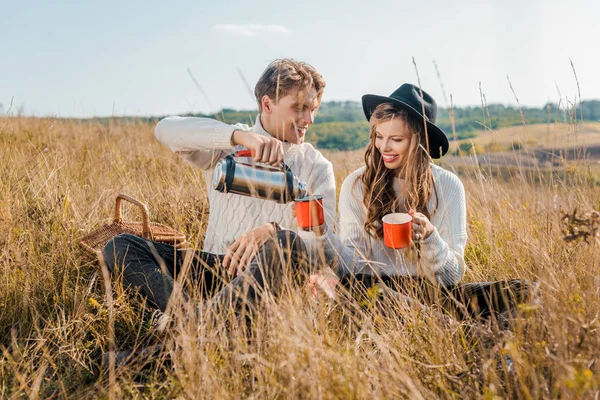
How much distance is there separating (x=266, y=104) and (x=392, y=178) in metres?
0.83

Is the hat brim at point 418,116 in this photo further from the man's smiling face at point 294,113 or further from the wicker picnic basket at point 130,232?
the wicker picnic basket at point 130,232

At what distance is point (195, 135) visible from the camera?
112 inches

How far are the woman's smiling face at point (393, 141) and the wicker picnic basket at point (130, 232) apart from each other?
1.26m

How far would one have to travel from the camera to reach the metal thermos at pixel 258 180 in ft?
7.91

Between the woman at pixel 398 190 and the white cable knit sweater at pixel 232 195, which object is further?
the white cable knit sweater at pixel 232 195

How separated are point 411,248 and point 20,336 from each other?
1.75 meters

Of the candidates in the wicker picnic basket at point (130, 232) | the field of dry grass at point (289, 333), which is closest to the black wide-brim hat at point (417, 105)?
the field of dry grass at point (289, 333)

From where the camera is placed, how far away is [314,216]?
7.05 ft

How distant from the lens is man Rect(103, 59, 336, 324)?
95.7 inches

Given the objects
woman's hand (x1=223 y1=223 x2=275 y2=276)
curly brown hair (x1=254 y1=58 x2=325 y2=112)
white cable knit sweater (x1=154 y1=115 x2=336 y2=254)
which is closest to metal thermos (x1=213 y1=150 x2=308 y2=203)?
woman's hand (x1=223 y1=223 x2=275 y2=276)

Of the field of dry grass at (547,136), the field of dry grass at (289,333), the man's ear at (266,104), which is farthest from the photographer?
the man's ear at (266,104)

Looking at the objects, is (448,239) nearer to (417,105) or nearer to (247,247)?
(417,105)

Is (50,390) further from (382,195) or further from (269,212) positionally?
(382,195)

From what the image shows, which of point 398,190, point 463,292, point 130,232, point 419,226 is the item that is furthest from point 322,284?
point 130,232
